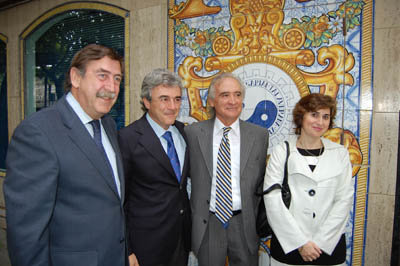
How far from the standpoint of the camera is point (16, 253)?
44.1 inches

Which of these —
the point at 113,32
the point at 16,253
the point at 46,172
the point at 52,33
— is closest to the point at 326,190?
the point at 46,172

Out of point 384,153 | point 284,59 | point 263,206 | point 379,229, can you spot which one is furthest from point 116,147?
point 379,229

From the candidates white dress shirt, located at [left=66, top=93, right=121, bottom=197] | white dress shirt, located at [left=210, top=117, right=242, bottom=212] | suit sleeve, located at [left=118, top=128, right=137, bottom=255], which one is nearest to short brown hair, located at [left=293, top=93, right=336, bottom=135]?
white dress shirt, located at [left=210, top=117, right=242, bottom=212]

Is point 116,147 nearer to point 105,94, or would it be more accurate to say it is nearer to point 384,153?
point 105,94

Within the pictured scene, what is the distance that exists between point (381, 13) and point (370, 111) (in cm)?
87

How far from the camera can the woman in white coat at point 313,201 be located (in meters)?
1.70

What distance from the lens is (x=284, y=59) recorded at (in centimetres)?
256

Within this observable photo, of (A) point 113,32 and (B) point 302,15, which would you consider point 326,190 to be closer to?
(B) point 302,15

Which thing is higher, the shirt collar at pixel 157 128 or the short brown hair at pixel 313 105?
the short brown hair at pixel 313 105

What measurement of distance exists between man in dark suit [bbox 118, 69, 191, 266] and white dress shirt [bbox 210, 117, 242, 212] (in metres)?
0.26

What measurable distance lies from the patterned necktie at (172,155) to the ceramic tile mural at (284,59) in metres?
1.11

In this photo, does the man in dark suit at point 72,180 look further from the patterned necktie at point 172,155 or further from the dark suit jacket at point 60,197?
the patterned necktie at point 172,155

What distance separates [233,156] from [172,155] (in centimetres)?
50

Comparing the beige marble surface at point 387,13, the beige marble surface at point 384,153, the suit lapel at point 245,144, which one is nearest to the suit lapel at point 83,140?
the suit lapel at point 245,144
